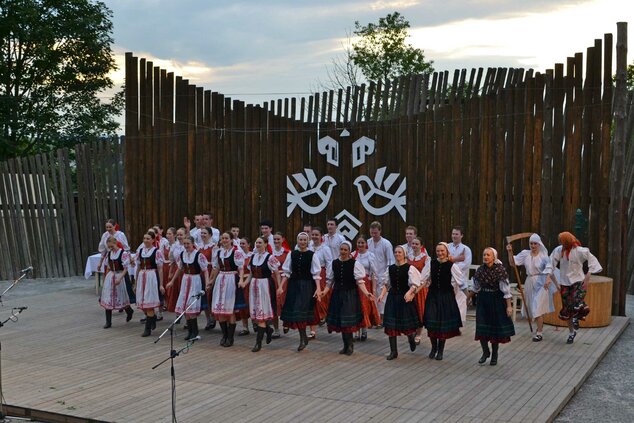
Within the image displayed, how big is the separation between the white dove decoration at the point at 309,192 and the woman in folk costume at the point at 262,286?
4.30m

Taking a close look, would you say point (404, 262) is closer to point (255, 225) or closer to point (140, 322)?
point (140, 322)

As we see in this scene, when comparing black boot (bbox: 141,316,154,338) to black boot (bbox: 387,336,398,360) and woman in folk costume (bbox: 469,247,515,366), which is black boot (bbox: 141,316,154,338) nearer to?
black boot (bbox: 387,336,398,360)

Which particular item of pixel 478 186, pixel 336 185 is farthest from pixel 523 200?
pixel 336 185

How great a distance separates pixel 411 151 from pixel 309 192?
223 centimetres

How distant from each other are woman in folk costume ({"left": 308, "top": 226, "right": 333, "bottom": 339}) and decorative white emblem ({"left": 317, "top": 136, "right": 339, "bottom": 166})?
3.83 metres

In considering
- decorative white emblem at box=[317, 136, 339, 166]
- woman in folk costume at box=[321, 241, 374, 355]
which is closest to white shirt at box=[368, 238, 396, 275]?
woman in folk costume at box=[321, 241, 374, 355]

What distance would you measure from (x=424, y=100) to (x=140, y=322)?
250 inches

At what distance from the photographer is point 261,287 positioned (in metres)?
11.0

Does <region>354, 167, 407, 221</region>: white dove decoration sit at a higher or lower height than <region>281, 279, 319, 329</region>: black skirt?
higher

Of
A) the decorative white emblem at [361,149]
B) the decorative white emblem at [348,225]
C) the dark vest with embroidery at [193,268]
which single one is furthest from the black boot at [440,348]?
the decorative white emblem at [361,149]

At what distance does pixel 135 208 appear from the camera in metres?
18.0

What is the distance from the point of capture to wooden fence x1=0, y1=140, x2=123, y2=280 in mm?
19016

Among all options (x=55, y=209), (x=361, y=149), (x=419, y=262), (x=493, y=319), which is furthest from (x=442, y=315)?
(x=55, y=209)

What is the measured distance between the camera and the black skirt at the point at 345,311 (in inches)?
414
